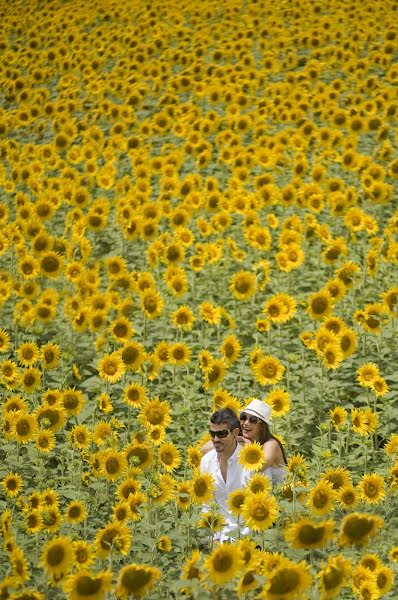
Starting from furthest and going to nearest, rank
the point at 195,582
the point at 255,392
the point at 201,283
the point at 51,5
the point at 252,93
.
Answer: the point at 51,5 < the point at 252,93 < the point at 201,283 < the point at 255,392 < the point at 195,582

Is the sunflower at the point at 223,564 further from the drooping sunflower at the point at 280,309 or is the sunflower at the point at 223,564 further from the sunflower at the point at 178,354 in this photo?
the drooping sunflower at the point at 280,309

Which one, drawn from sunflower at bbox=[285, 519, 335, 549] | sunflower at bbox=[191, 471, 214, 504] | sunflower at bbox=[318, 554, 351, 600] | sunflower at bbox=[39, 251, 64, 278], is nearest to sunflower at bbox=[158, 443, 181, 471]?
sunflower at bbox=[191, 471, 214, 504]

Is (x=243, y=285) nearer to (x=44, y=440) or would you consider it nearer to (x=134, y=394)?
(x=134, y=394)

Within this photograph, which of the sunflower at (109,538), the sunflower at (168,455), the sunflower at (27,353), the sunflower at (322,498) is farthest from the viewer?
the sunflower at (27,353)

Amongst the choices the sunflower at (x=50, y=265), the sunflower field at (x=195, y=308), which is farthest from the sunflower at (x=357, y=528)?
the sunflower at (x=50, y=265)

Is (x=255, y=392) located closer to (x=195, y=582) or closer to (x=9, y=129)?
(x=195, y=582)

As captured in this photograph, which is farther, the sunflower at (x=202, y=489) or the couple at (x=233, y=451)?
the couple at (x=233, y=451)

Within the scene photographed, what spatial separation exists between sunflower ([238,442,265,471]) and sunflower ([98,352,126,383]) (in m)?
1.98

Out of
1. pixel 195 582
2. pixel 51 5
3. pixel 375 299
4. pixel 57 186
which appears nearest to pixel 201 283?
pixel 375 299

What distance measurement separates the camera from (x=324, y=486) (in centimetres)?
462

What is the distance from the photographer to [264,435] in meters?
5.95

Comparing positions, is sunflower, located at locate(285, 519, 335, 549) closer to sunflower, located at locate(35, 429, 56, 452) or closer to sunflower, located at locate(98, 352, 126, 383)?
sunflower, located at locate(35, 429, 56, 452)

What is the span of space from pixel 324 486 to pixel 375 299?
15.4 feet

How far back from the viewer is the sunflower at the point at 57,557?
4.24 meters
